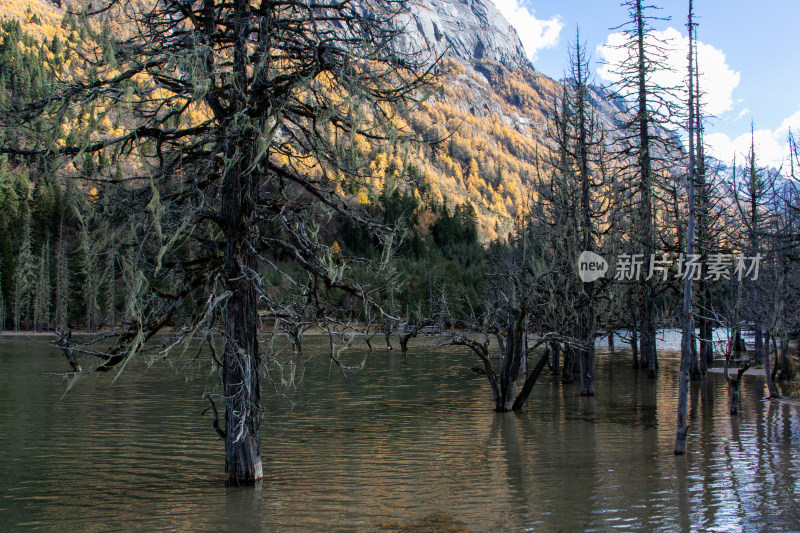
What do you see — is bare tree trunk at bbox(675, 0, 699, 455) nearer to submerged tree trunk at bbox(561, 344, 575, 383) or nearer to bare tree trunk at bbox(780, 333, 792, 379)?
submerged tree trunk at bbox(561, 344, 575, 383)

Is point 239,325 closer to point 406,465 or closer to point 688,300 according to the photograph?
point 406,465

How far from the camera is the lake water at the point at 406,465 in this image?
361 inches

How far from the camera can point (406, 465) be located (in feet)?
41.7

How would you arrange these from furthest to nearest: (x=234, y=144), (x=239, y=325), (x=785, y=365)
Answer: (x=785, y=365) → (x=239, y=325) → (x=234, y=144)

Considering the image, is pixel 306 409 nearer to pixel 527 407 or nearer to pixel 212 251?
pixel 527 407

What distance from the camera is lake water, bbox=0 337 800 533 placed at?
30.1 feet

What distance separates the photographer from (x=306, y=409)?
20.3m

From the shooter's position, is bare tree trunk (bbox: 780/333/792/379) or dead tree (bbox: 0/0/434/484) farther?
bare tree trunk (bbox: 780/333/792/379)
